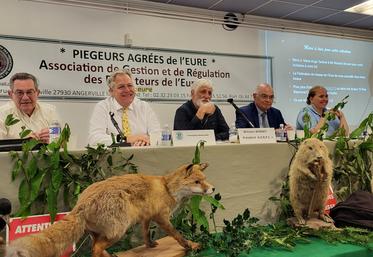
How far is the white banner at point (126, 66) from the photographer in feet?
10.8

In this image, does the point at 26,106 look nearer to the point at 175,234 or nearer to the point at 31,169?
the point at 31,169

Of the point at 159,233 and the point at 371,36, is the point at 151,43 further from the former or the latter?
the point at 371,36

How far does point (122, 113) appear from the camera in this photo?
2.39 m

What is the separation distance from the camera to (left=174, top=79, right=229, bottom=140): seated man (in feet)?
8.34

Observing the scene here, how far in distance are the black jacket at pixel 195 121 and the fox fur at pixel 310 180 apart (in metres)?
1.01

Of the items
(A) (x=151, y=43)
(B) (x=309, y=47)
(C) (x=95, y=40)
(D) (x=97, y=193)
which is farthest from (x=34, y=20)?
(B) (x=309, y=47)

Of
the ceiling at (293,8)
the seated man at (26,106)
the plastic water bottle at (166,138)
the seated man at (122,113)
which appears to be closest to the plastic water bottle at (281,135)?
the plastic water bottle at (166,138)

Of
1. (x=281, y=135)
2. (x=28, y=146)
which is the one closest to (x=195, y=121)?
(x=281, y=135)

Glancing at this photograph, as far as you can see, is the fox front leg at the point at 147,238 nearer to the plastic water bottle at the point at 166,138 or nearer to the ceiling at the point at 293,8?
the plastic water bottle at the point at 166,138

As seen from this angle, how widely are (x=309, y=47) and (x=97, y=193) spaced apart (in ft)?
13.8

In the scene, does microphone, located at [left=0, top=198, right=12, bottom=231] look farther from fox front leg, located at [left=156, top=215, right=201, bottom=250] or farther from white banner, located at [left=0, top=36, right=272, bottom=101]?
white banner, located at [left=0, top=36, right=272, bottom=101]

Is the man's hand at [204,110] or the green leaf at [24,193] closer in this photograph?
the green leaf at [24,193]

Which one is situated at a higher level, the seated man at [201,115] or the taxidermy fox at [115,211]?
the seated man at [201,115]

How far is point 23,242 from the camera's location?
811mm
